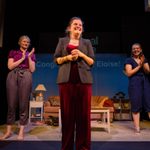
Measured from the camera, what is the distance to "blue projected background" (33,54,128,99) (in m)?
8.44

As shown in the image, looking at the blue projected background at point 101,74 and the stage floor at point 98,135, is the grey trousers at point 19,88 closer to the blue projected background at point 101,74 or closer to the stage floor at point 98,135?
the stage floor at point 98,135

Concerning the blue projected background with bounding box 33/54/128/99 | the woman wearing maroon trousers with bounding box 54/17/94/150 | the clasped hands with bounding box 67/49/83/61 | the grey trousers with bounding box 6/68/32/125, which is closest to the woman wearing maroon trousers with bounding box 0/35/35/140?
the grey trousers with bounding box 6/68/32/125

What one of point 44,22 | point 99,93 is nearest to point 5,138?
point 99,93

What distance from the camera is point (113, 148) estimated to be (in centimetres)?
304

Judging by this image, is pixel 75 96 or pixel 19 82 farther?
pixel 19 82

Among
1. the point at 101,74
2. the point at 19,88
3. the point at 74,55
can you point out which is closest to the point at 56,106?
the point at 101,74

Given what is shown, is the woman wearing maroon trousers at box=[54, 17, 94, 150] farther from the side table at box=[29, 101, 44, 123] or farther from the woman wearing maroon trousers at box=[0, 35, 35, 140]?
the side table at box=[29, 101, 44, 123]

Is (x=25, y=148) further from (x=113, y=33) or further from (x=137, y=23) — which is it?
(x=113, y=33)

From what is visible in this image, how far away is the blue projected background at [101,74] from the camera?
8.44m

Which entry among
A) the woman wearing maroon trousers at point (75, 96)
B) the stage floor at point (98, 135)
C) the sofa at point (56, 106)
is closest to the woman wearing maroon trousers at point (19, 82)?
the stage floor at point (98, 135)

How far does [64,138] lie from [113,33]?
6.62 m

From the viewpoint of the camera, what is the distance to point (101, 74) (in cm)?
860

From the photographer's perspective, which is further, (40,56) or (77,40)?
(40,56)

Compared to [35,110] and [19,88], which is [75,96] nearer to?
[19,88]
